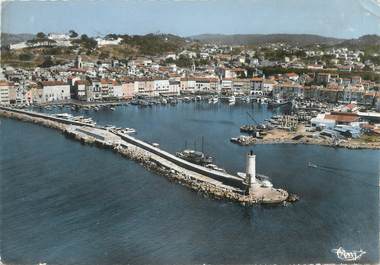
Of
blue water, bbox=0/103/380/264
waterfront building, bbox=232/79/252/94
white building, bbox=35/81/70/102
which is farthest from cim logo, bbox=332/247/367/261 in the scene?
waterfront building, bbox=232/79/252/94

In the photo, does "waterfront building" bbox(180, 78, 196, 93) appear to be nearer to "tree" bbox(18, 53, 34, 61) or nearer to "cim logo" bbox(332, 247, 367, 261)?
"tree" bbox(18, 53, 34, 61)

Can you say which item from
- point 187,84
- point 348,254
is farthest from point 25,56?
point 348,254

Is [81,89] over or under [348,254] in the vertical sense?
over

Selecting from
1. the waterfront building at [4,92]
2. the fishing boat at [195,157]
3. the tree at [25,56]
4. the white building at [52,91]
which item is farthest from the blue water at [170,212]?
the tree at [25,56]

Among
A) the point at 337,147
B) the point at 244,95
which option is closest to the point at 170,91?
the point at 244,95

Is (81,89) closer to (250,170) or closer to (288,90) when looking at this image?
(288,90)

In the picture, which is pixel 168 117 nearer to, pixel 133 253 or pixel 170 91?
pixel 170 91

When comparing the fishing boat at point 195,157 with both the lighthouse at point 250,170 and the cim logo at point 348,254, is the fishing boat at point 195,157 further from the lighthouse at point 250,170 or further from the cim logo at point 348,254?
the cim logo at point 348,254
